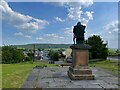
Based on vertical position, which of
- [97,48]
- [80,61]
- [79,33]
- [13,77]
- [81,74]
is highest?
[79,33]

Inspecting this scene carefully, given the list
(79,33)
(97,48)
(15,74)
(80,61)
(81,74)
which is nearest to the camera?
(81,74)

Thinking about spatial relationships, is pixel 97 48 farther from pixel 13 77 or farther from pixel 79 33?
pixel 13 77

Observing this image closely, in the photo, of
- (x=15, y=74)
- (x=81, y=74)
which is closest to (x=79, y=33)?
(x=81, y=74)

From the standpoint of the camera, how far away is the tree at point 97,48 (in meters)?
33.9

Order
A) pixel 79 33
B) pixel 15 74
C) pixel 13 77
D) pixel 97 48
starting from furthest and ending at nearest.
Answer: pixel 97 48 → pixel 15 74 → pixel 13 77 → pixel 79 33

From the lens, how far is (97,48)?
1335 inches

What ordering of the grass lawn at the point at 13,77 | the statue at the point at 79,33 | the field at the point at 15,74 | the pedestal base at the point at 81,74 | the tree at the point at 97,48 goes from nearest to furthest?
the grass lawn at the point at 13,77, the field at the point at 15,74, the pedestal base at the point at 81,74, the statue at the point at 79,33, the tree at the point at 97,48

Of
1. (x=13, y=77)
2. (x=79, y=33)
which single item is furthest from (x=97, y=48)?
(x=13, y=77)

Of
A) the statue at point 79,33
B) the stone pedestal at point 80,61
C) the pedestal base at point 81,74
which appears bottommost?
the pedestal base at point 81,74

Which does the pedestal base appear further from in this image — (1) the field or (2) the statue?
(1) the field

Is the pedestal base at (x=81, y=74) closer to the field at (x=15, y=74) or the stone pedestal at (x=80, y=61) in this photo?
the stone pedestal at (x=80, y=61)

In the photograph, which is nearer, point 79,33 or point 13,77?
point 79,33

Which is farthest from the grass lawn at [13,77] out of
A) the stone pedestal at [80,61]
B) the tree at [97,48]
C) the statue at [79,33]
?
the tree at [97,48]

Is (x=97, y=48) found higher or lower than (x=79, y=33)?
lower
